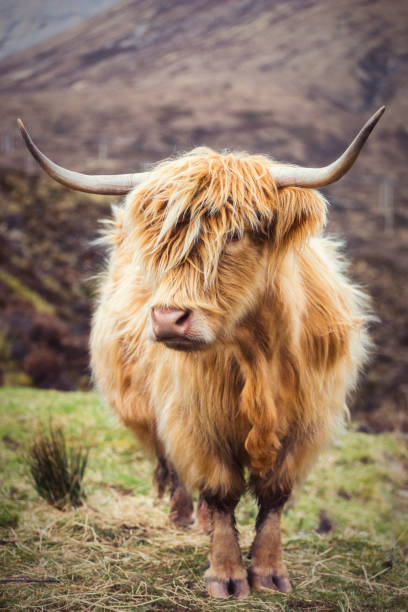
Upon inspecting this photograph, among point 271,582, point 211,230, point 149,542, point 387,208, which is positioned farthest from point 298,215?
point 387,208

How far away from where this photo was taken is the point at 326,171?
2.11m

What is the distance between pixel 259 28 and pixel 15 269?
6469 cm

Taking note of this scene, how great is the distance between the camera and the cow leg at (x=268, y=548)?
2771mm

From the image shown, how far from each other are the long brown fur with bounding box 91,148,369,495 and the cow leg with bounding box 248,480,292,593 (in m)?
0.10

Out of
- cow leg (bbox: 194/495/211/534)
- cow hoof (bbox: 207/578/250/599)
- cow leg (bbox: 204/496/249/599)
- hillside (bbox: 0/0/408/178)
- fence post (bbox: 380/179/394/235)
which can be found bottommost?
fence post (bbox: 380/179/394/235)

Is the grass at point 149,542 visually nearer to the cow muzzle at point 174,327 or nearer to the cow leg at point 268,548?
the cow leg at point 268,548

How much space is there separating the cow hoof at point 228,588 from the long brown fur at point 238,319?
1.42ft

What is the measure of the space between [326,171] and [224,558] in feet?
6.29

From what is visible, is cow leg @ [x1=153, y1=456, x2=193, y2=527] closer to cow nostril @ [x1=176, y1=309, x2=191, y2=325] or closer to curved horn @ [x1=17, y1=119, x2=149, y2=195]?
cow nostril @ [x1=176, y1=309, x2=191, y2=325]

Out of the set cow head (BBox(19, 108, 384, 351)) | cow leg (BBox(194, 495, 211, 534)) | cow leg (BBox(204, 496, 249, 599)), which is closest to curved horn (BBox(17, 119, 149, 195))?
cow head (BBox(19, 108, 384, 351))

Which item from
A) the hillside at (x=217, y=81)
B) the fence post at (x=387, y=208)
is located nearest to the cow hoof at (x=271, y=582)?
the fence post at (x=387, y=208)

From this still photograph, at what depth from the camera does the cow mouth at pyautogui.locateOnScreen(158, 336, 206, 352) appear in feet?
6.82

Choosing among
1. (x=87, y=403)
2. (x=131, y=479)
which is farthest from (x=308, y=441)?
(x=87, y=403)

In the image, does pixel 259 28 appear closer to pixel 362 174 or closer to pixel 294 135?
pixel 294 135
